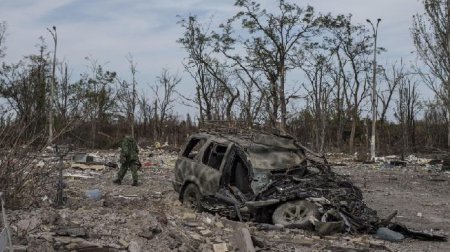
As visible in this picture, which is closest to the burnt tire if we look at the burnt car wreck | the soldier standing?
the burnt car wreck

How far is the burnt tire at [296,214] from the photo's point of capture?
8844 mm

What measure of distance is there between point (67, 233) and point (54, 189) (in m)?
4.96

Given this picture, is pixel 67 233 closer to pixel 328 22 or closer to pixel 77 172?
pixel 77 172

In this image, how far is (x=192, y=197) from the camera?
10656 millimetres

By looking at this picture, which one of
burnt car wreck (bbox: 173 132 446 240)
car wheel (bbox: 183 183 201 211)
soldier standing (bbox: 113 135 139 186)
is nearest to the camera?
burnt car wreck (bbox: 173 132 446 240)

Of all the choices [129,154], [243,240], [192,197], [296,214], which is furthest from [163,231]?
[129,154]

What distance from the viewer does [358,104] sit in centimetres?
4328

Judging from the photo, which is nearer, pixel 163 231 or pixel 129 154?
pixel 163 231

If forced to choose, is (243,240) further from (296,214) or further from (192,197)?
(192,197)

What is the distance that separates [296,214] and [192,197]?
241 cm

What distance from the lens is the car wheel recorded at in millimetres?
10273

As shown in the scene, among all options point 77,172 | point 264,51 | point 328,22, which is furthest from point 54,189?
point 328,22

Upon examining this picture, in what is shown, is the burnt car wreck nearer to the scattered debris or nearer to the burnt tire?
the burnt tire

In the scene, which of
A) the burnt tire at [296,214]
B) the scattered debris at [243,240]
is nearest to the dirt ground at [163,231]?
the scattered debris at [243,240]
